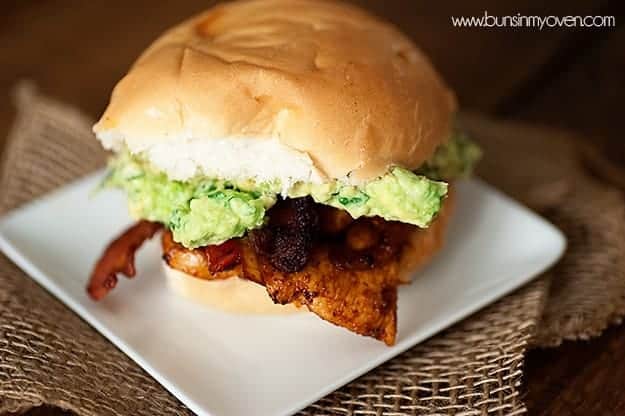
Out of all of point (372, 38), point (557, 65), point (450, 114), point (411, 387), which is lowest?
point (557, 65)

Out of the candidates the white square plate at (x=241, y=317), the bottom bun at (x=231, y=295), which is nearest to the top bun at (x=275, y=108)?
the bottom bun at (x=231, y=295)

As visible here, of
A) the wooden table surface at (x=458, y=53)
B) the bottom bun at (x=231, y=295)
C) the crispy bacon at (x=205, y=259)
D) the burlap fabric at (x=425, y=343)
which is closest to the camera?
the burlap fabric at (x=425, y=343)

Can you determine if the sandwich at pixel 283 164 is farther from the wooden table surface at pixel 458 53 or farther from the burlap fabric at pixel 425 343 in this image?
the wooden table surface at pixel 458 53

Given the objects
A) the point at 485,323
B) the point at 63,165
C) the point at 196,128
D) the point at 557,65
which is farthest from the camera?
the point at 557,65

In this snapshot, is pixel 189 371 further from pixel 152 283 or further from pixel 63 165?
pixel 63 165

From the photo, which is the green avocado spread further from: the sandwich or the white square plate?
the white square plate

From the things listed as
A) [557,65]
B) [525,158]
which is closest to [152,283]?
[525,158]

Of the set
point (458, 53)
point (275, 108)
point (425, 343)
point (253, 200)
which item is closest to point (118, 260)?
point (253, 200)

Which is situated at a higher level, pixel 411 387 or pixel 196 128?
pixel 196 128
